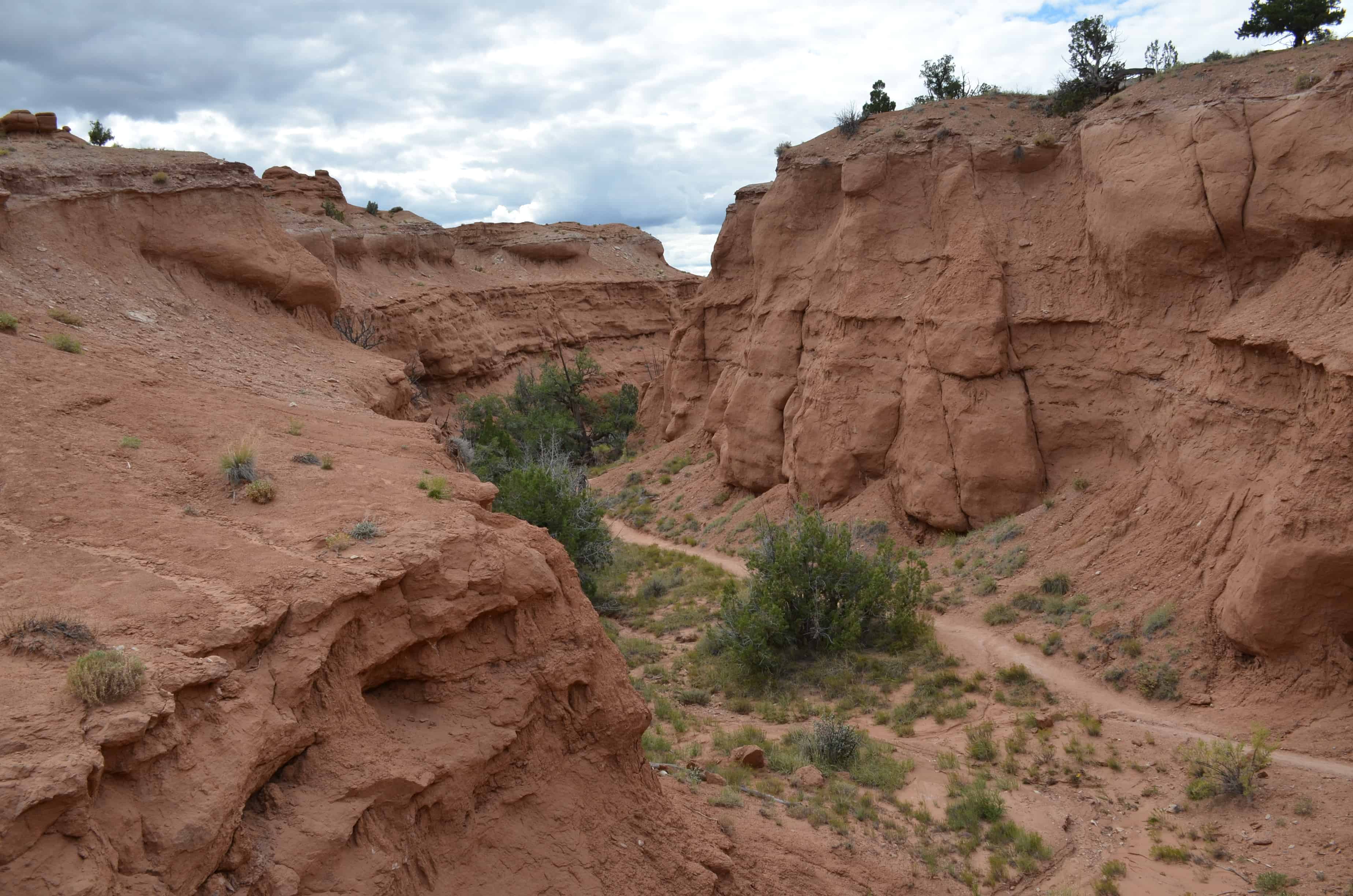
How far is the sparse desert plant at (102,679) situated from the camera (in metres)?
4.05

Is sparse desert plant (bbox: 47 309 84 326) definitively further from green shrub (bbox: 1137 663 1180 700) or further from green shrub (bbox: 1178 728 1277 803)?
green shrub (bbox: 1137 663 1180 700)

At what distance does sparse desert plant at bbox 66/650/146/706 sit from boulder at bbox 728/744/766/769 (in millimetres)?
7424

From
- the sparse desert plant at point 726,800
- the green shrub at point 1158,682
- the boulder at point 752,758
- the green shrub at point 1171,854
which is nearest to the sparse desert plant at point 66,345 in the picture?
the sparse desert plant at point 726,800

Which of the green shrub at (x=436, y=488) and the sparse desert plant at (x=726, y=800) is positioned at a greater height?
the green shrub at (x=436, y=488)

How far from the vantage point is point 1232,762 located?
32.0ft

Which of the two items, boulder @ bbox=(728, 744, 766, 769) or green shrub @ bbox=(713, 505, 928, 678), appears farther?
green shrub @ bbox=(713, 505, 928, 678)

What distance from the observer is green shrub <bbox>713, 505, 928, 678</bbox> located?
14.5 meters

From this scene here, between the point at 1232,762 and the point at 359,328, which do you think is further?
the point at 359,328

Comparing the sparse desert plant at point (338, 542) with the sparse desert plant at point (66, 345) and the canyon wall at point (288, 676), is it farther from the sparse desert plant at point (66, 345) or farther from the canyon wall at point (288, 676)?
the sparse desert plant at point (66, 345)

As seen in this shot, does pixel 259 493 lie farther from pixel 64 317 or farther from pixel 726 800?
pixel 64 317

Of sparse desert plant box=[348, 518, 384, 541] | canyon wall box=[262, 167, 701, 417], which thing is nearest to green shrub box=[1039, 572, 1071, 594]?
sparse desert plant box=[348, 518, 384, 541]

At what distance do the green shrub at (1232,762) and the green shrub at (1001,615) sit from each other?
14.3 ft

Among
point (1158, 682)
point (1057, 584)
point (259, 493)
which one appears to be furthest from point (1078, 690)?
point (259, 493)

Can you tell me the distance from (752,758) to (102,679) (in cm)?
767
